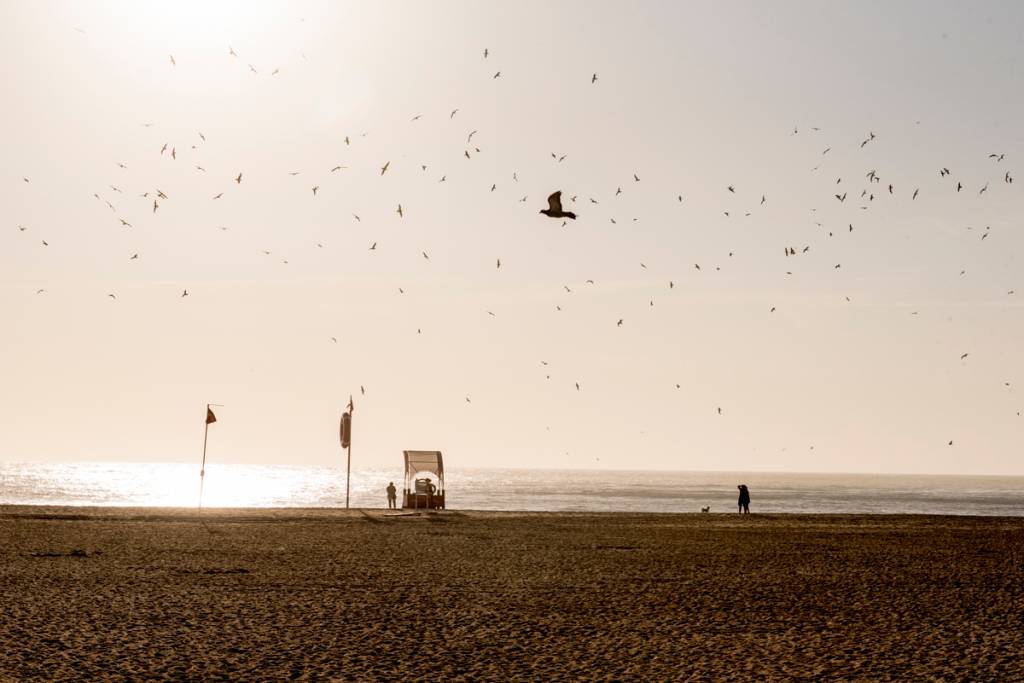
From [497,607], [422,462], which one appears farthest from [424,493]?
[497,607]

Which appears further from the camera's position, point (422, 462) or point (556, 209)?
point (422, 462)

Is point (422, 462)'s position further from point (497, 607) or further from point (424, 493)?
point (497, 607)

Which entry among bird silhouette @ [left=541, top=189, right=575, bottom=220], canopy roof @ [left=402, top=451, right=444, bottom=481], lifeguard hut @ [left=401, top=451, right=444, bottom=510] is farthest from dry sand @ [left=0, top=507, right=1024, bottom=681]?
canopy roof @ [left=402, top=451, right=444, bottom=481]

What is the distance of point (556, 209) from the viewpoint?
1769 centimetres

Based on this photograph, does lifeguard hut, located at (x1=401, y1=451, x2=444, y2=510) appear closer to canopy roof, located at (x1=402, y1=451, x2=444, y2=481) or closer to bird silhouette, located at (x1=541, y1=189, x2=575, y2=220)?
canopy roof, located at (x1=402, y1=451, x2=444, y2=481)

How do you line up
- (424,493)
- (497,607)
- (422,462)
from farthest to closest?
1. (422,462)
2. (424,493)
3. (497,607)

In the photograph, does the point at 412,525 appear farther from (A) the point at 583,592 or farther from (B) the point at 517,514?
(A) the point at 583,592

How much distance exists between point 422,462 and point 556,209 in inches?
1585

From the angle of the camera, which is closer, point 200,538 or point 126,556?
point 126,556

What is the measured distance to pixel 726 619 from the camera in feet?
53.5

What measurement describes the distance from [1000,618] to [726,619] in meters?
4.46

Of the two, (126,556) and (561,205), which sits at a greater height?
(561,205)

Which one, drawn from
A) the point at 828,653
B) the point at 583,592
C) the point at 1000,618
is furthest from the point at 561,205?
the point at 1000,618

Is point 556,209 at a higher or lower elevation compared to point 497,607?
higher
